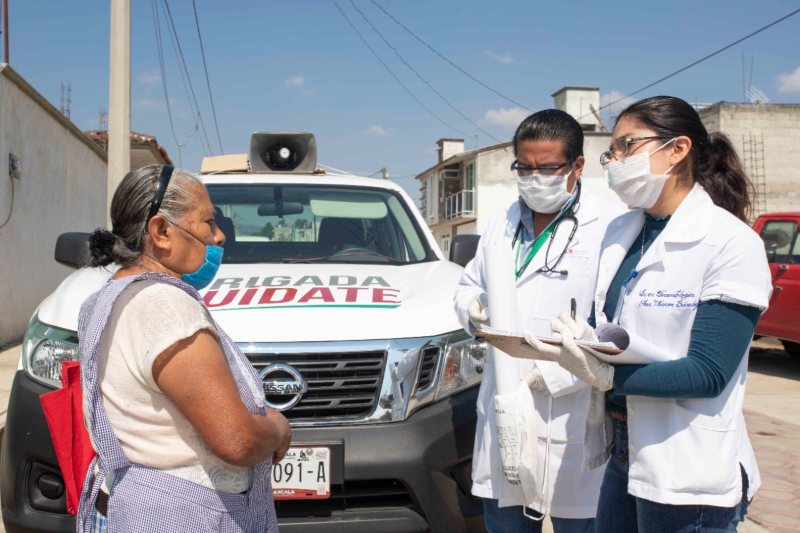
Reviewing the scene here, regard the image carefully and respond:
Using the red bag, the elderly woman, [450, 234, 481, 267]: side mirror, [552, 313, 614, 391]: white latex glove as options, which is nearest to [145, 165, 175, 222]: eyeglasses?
the elderly woman

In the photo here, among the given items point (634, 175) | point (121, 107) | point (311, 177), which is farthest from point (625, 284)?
point (121, 107)

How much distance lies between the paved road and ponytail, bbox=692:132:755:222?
97.4 inches

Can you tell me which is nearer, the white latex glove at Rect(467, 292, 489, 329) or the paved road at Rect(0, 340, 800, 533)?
the white latex glove at Rect(467, 292, 489, 329)

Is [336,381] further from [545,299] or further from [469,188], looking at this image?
[469,188]

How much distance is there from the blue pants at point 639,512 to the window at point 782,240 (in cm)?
745

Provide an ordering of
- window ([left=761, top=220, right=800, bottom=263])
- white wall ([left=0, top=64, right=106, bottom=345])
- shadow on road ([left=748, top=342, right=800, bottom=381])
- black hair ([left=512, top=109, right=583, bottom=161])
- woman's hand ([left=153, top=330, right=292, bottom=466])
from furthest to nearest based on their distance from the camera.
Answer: white wall ([left=0, top=64, right=106, bottom=345]), shadow on road ([left=748, top=342, right=800, bottom=381]), window ([left=761, top=220, right=800, bottom=263]), black hair ([left=512, top=109, right=583, bottom=161]), woman's hand ([left=153, top=330, right=292, bottom=466])

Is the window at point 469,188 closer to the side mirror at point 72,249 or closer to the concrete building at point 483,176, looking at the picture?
the concrete building at point 483,176

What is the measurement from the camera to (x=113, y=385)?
5.21ft

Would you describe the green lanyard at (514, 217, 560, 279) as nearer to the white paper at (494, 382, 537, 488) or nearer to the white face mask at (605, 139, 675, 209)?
the white paper at (494, 382, 537, 488)

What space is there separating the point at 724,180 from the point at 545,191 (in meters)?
0.62

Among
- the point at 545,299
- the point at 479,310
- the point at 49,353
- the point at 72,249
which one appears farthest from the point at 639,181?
the point at 72,249

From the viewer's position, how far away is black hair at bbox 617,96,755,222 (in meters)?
2.03

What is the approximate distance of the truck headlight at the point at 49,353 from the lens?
114 inches

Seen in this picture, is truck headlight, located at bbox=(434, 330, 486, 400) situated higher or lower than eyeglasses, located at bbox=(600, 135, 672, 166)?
lower
